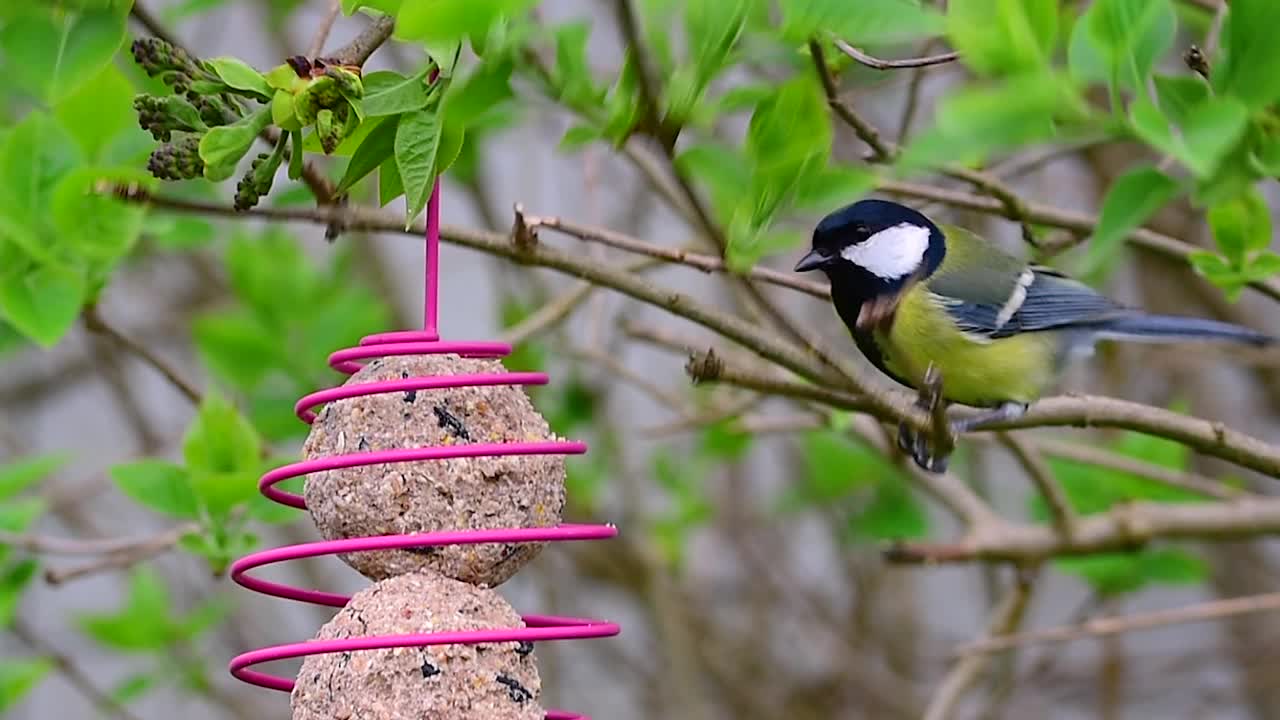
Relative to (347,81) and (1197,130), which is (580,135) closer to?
(347,81)

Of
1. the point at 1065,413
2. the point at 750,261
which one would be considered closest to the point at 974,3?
the point at 750,261

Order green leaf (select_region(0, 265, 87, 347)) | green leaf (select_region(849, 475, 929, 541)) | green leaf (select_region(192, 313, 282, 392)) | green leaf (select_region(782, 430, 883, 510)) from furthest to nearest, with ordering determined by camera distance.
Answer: green leaf (select_region(782, 430, 883, 510)) < green leaf (select_region(849, 475, 929, 541)) < green leaf (select_region(192, 313, 282, 392)) < green leaf (select_region(0, 265, 87, 347))

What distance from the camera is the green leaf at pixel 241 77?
1268mm

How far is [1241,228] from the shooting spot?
1.71 m

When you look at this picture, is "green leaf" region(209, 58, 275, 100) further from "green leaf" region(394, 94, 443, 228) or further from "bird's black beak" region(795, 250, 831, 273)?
"bird's black beak" region(795, 250, 831, 273)

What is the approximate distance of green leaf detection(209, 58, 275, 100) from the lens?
1.27 meters

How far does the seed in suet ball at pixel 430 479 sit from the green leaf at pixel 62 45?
367 mm

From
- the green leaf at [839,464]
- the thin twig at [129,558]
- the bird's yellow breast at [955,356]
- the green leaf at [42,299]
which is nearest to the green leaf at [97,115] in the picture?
the green leaf at [42,299]

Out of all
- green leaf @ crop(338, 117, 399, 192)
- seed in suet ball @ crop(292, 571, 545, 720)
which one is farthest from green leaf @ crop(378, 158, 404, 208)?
seed in suet ball @ crop(292, 571, 545, 720)

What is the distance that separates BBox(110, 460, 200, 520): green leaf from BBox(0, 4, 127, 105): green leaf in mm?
696

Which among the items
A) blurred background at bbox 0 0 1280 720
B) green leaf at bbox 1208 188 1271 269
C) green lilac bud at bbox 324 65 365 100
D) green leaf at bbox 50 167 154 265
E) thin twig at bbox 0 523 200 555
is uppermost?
green lilac bud at bbox 324 65 365 100

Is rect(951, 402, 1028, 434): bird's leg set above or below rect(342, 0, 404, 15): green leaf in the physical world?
below

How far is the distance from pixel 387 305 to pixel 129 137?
1.95 meters

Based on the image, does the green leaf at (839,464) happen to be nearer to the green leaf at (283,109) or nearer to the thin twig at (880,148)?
the thin twig at (880,148)
